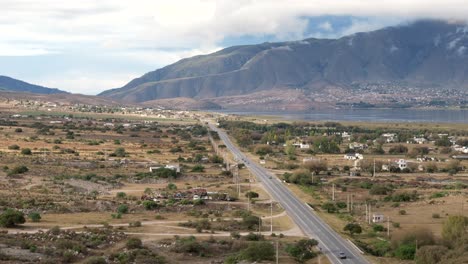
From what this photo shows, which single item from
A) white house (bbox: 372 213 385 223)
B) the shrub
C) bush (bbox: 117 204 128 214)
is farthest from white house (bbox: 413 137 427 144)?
bush (bbox: 117 204 128 214)

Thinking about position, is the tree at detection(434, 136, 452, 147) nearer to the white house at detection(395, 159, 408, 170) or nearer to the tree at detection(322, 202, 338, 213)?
the white house at detection(395, 159, 408, 170)

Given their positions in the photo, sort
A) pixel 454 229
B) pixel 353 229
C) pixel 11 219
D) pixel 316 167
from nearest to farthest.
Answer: pixel 454 229, pixel 11 219, pixel 353 229, pixel 316 167

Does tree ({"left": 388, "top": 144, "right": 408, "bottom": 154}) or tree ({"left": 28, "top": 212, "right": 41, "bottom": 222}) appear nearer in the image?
tree ({"left": 28, "top": 212, "right": 41, "bottom": 222})

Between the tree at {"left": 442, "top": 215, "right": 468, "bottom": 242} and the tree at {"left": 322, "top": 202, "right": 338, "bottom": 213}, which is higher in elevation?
the tree at {"left": 442, "top": 215, "right": 468, "bottom": 242}

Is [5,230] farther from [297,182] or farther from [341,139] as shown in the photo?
[341,139]

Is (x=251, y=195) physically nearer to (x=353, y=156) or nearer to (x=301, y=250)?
(x=301, y=250)

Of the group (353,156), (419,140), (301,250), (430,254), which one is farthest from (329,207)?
(419,140)
